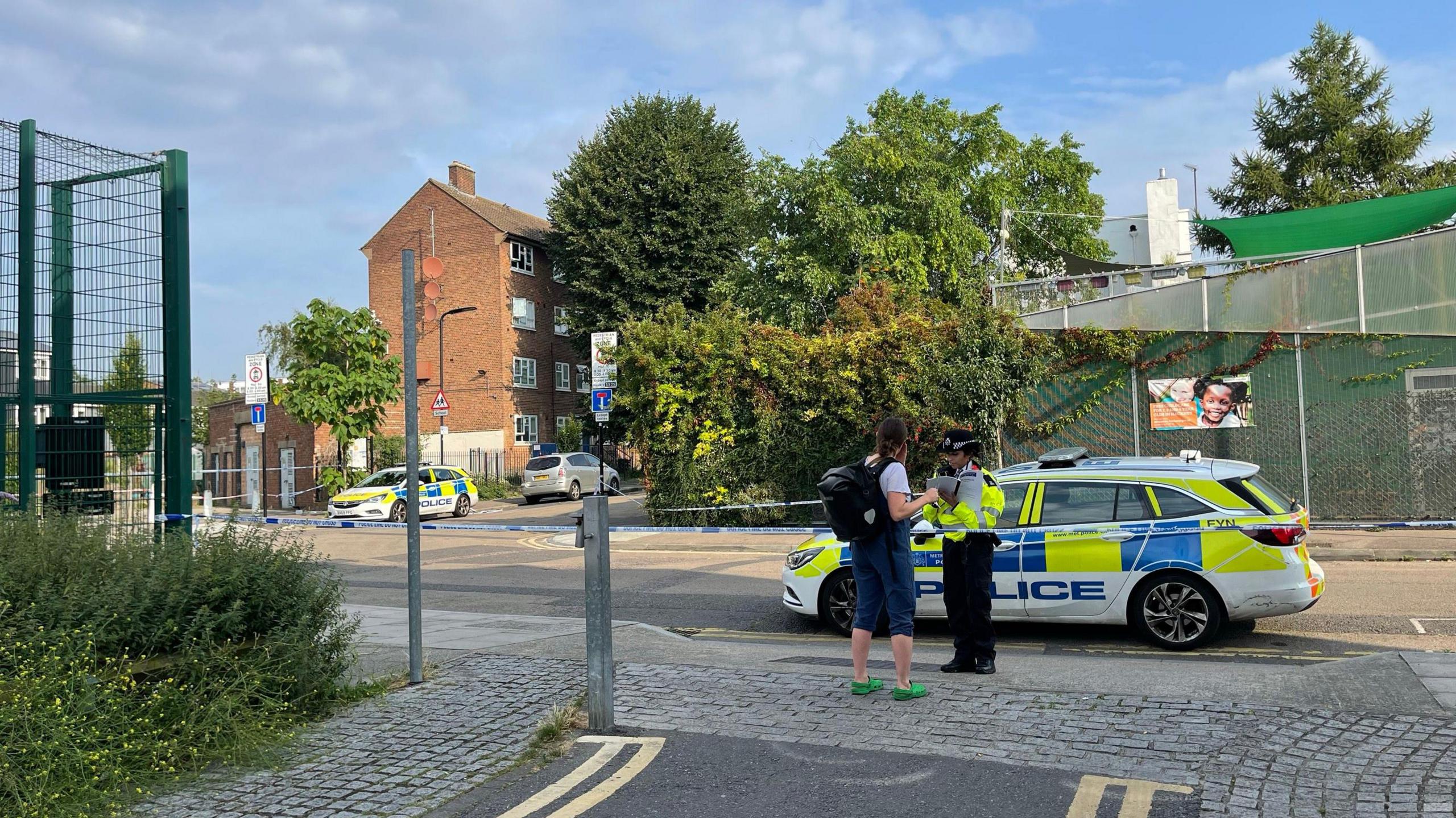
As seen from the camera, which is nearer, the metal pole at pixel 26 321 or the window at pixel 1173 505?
the metal pole at pixel 26 321

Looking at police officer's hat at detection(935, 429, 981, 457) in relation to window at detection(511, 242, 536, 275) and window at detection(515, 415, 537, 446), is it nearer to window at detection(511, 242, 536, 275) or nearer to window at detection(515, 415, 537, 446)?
window at detection(515, 415, 537, 446)

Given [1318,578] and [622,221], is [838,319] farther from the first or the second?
[622,221]

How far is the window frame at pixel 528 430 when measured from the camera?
45.7 meters

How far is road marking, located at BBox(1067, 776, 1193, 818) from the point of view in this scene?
4.43 metres

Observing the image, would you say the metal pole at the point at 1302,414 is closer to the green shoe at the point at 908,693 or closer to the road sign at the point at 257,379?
the green shoe at the point at 908,693

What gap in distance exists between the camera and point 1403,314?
723 inches

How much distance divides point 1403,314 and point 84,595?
1981 centimetres

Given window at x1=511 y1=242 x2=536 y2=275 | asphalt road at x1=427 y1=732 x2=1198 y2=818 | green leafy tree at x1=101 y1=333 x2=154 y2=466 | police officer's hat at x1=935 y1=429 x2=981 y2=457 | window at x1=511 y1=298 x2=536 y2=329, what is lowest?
asphalt road at x1=427 y1=732 x2=1198 y2=818

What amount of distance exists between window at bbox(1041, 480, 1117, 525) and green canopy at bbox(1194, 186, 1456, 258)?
14.4m

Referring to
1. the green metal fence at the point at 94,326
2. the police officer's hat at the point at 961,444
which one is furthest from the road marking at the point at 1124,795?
the green metal fence at the point at 94,326

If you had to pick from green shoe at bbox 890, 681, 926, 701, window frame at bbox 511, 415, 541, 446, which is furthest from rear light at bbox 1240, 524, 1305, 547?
window frame at bbox 511, 415, 541, 446

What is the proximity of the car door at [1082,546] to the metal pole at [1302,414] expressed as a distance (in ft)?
38.6

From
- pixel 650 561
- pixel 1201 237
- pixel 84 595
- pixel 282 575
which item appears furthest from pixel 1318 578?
pixel 1201 237

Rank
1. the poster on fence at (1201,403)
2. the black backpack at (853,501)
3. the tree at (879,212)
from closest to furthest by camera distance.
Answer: the black backpack at (853,501)
the poster on fence at (1201,403)
the tree at (879,212)
